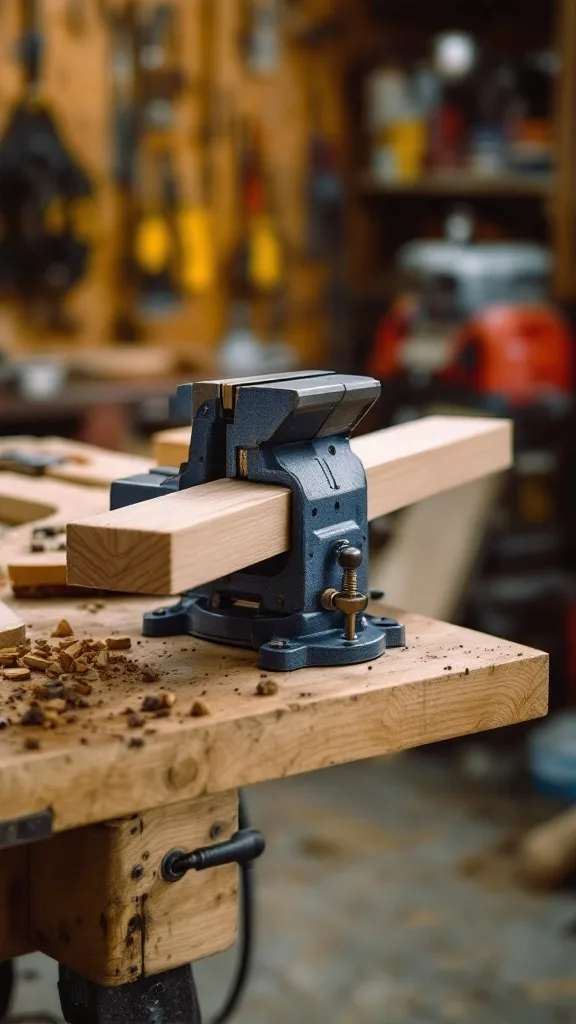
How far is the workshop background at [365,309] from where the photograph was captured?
2.86 metres

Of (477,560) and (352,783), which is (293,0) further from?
(352,783)

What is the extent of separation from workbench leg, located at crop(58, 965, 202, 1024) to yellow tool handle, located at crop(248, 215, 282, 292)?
3.88m

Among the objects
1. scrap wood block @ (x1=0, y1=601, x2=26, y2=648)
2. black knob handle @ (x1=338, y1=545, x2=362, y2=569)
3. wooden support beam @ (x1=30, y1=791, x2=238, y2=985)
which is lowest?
wooden support beam @ (x1=30, y1=791, x2=238, y2=985)

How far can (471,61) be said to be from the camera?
4430 millimetres

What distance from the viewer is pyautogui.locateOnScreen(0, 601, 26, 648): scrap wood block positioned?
126cm

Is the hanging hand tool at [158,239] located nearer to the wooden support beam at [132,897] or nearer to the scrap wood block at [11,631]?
the scrap wood block at [11,631]

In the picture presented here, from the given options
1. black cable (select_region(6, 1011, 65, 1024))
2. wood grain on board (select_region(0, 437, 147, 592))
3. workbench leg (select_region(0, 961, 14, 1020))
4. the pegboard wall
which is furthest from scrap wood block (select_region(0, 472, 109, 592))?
the pegboard wall

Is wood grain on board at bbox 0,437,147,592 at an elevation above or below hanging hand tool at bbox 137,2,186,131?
below

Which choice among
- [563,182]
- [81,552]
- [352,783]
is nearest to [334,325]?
[563,182]

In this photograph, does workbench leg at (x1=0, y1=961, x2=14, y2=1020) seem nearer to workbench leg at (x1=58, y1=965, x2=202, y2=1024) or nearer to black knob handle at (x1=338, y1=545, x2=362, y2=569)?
workbench leg at (x1=58, y1=965, x2=202, y2=1024)

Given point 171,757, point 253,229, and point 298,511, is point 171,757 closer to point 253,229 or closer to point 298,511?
point 298,511

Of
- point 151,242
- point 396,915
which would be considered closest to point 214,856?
point 396,915

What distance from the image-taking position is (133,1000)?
1179 mm

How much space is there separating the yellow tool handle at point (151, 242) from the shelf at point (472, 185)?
846mm
